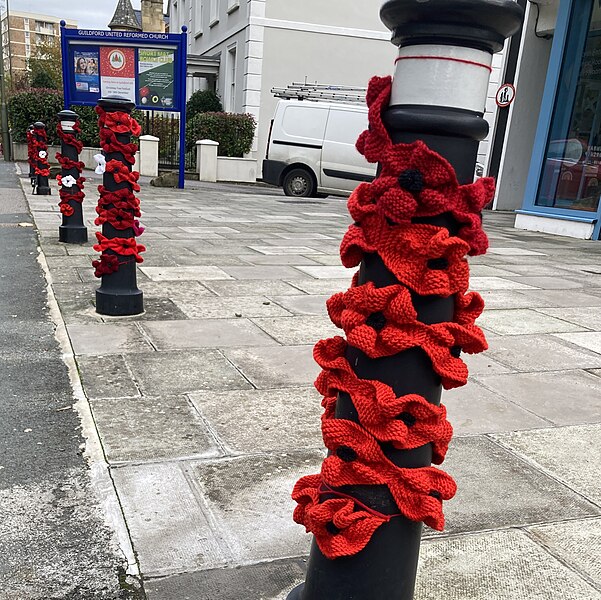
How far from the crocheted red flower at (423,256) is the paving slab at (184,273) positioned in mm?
5038

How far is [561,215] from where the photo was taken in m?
11.9

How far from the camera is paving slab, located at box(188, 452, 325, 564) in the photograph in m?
2.30

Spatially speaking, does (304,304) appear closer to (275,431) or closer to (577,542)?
(275,431)

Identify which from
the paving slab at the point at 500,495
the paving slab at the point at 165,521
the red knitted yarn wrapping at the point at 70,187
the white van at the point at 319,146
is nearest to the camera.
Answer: the paving slab at the point at 165,521

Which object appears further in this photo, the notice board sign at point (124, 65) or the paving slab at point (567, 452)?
the notice board sign at point (124, 65)

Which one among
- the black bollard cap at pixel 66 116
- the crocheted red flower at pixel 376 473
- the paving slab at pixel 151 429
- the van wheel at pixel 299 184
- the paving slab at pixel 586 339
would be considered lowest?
the van wheel at pixel 299 184

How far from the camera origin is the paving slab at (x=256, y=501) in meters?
2.30

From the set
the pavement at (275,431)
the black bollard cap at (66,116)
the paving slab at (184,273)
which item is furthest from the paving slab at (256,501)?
the black bollard cap at (66,116)

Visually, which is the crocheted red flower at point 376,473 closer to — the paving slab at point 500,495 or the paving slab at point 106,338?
the paving slab at point 500,495

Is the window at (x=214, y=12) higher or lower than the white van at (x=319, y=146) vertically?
higher

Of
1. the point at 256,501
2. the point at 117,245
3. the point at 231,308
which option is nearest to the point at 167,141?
the point at 231,308

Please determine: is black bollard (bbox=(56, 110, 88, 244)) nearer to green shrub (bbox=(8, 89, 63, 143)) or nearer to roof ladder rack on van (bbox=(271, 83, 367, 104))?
roof ladder rack on van (bbox=(271, 83, 367, 104))

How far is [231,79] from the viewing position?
24250mm

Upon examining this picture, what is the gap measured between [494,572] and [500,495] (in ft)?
1.80
